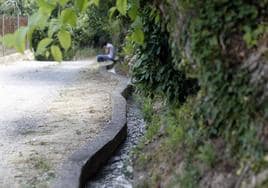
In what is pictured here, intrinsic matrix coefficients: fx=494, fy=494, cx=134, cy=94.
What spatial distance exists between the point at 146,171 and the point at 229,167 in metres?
2.02

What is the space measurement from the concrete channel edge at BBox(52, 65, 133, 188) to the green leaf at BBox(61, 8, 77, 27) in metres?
2.14

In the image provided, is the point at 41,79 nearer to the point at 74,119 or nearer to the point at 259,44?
the point at 74,119

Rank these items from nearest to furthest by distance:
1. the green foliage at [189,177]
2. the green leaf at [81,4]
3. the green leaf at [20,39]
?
the green leaf at [20,39] < the green leaf at [81,4] < the green foliage at [189,177]

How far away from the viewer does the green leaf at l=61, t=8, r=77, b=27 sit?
9.62 ft

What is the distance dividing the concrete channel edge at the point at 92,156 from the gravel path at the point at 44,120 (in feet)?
0.67

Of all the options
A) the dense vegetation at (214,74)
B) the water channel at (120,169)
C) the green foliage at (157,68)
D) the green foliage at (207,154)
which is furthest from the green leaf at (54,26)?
the water channel at (120,169)

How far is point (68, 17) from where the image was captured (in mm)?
2943

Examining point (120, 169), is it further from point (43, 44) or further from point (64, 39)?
point (43, 44)

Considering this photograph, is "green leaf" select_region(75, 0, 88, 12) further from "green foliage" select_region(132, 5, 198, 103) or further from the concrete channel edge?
"green foliage" select_region(132, 5, 198, 103)

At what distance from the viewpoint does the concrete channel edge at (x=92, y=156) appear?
4.95 meters

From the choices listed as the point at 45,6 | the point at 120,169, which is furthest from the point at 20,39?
the point at 120,169

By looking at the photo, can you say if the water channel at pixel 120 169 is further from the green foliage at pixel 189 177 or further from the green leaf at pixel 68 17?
the green leaf at pixel 68 17

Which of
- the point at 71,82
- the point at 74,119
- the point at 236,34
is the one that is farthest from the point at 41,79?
the point at 236,34

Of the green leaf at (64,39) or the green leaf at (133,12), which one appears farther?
the green leaf at (133,12)
